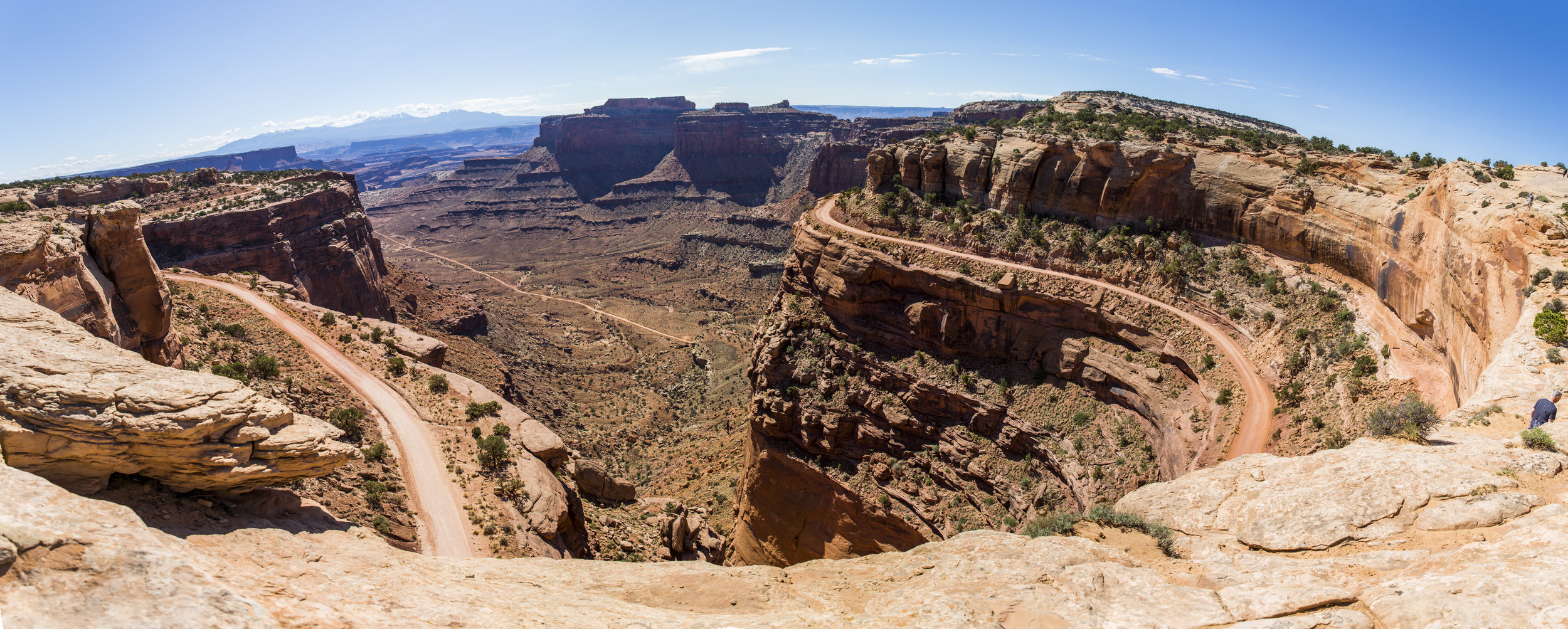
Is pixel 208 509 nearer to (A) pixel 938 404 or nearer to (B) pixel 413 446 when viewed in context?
(B) pixel 413 446

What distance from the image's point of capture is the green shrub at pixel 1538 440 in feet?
45.5

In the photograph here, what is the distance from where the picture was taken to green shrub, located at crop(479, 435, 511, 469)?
30484 millimetres

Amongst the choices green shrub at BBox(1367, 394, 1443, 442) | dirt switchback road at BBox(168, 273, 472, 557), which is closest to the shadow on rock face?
dirt switchback road at BBox(168, 273, 472, 557)

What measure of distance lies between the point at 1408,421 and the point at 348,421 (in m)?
39.9

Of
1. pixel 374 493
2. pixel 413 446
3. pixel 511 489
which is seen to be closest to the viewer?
pixel 374 493

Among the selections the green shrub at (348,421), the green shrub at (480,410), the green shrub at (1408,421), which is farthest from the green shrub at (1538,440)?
the green shrub at (348,421)

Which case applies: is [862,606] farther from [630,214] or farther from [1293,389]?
[630,214]

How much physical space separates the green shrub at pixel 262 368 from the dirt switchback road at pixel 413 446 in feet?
13.8

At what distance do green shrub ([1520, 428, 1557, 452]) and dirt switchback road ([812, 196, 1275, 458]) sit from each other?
9.13m

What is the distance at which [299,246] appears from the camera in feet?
221

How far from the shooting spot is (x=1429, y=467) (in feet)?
45.9

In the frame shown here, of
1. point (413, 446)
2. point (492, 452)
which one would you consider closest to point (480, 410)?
point (413, 446)

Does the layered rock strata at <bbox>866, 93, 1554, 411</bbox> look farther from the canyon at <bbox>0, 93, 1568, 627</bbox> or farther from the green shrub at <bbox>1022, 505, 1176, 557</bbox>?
the green shrub at <bbox>1022, 505, 1176, 557</bbox>

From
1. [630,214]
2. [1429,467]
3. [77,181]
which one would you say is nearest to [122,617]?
[1429,467]
